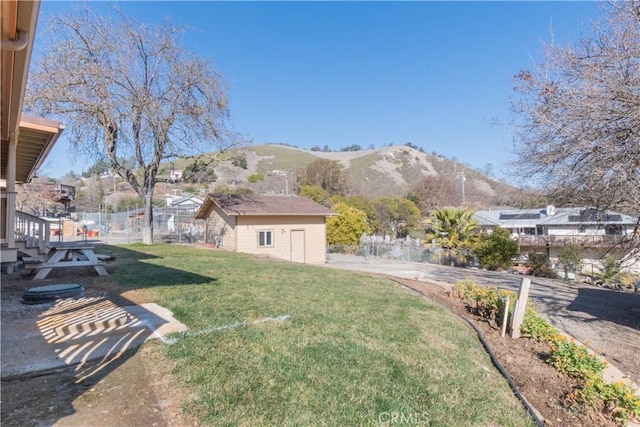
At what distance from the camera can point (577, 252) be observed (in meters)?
16.9

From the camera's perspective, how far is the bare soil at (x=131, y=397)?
237 centimetres

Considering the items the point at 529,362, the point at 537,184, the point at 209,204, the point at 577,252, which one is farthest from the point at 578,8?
the point at 209,204

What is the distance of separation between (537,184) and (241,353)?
6.97 m

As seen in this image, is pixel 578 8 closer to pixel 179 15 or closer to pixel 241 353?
pixel 241 353

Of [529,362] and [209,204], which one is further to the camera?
[209,204]

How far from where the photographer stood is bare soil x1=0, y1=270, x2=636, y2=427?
237 centimetres

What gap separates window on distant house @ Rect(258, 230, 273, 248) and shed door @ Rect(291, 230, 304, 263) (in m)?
1.42

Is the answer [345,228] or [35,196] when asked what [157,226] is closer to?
[35,196]

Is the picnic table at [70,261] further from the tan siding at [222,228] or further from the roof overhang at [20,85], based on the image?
the tan siding at [222,228]

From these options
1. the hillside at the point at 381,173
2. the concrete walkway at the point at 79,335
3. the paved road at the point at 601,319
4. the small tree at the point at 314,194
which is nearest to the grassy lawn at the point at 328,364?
the concrete walkway at the point at 79,335

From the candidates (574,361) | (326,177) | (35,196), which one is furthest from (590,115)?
(326,177)

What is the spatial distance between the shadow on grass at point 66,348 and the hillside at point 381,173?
142 ft

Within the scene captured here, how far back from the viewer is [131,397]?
2.64 meters

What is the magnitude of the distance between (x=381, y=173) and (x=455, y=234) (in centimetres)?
4874
